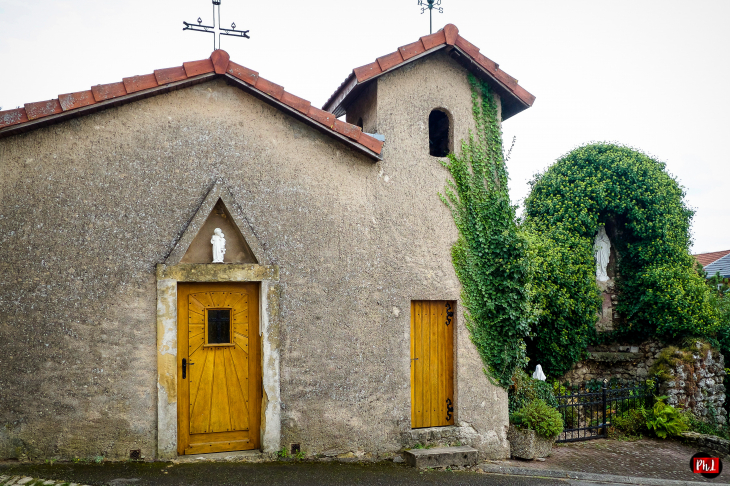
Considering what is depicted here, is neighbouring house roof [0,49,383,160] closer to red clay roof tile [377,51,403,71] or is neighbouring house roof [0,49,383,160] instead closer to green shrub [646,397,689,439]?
red clay roof tile [377,51,403,71]

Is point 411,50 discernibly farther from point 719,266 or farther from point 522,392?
point 719,266

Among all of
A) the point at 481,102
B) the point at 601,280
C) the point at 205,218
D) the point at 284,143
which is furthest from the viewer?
the point at 601,280

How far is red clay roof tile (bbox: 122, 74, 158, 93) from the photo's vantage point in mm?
5555

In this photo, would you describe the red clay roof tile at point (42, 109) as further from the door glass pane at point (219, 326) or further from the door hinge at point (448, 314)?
the door hinge at point (448, 314)

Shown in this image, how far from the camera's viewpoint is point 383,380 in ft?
21.6

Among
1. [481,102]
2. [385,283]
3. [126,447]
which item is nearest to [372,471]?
[385,283]

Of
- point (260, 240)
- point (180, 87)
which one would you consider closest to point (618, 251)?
point (260, 240)

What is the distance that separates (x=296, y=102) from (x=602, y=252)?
356 inches

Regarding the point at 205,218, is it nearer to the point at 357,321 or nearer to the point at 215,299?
the point at 215,299

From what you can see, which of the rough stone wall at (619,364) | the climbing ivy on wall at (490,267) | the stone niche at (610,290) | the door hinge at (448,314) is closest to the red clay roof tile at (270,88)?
the climbing ivy on wall at (490,267)

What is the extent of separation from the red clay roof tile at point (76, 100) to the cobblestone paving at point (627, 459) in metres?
7.11

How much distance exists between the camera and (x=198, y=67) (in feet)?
19.3

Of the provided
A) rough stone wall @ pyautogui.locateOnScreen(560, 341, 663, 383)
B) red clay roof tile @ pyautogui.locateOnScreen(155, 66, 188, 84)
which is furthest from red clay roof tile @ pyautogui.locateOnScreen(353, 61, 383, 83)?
rough stone wall @ pyautogui.locateOnScreen(560, 341, 663, 383)

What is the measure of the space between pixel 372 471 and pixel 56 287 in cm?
429
